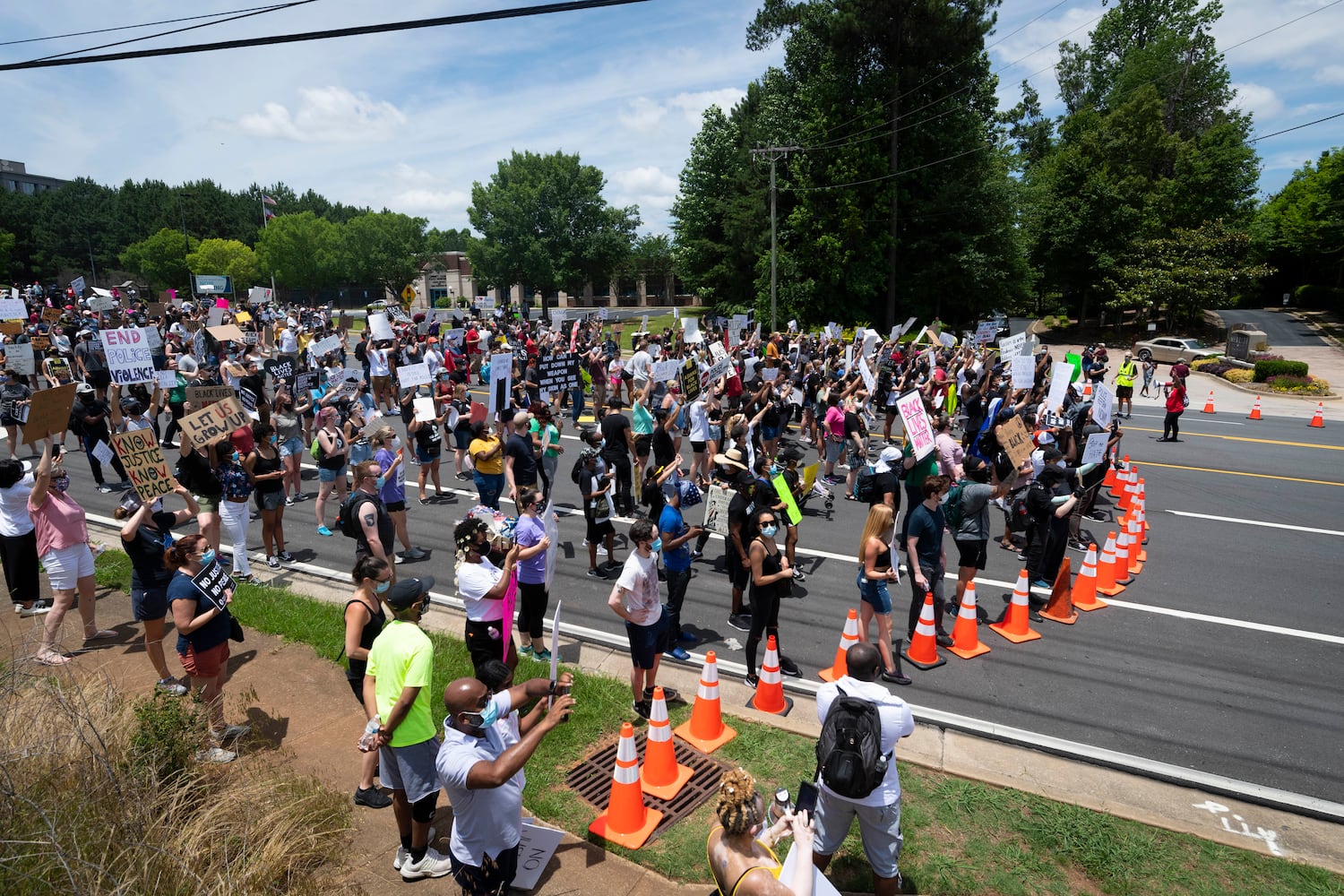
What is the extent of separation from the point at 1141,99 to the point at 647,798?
55.0 meters

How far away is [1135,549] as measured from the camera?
9.85 meters

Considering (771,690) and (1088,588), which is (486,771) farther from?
(1088,588)

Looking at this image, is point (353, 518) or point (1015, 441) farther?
point (1015, 441)

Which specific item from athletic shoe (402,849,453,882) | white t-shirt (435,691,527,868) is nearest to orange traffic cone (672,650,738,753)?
athletic shoe (402,849,453,882)

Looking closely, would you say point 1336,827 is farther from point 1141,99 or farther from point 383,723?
point 1141,99

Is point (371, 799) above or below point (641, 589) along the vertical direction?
below

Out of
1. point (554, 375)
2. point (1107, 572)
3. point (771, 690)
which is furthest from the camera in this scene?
point (554, 375)

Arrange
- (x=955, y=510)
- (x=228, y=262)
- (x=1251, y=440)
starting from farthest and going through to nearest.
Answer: (x=228, y=262), (x=1251, y=440), (x=955, y=510)

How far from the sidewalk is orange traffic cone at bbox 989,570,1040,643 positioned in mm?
1861

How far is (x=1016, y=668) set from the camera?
722 cm

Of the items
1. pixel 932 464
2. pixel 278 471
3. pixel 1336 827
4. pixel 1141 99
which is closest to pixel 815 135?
pixel 1141 99

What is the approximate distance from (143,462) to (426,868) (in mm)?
5501

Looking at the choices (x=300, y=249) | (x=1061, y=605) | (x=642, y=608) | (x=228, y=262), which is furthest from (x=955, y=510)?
(x=228, y=262)

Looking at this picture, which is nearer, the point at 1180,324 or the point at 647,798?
the point at 647,798
